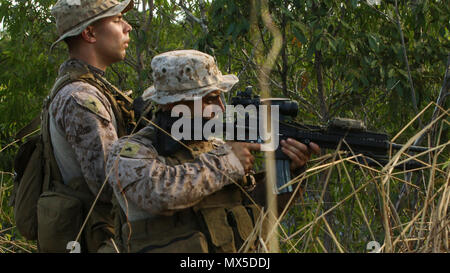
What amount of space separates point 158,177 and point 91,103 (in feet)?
1.94

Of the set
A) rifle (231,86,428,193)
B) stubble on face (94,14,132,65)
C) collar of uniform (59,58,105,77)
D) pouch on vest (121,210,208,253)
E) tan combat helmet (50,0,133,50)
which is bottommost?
pouch on vest (121,210,208,253)

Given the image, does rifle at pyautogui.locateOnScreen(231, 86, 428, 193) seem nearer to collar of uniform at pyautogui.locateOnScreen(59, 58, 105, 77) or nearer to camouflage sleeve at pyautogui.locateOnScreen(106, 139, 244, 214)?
camouflage sleeve at pyautogui.locateOnScreen(106, 139, 244, 214)

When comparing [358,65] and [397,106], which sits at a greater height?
[358,65]

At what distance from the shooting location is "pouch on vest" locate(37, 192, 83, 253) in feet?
8.89

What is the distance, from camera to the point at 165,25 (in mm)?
6008

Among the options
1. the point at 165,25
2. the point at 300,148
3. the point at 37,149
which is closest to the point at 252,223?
the point at 300,148

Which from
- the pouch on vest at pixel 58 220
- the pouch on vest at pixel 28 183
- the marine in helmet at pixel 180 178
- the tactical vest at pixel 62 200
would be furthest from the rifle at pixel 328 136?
the pouch on vest at pixel 28 183

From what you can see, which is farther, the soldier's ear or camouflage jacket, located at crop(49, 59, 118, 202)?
the soldier's ear

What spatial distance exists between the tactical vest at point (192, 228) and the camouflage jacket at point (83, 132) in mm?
283

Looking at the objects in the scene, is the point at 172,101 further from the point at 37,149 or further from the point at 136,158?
the point at 37,149

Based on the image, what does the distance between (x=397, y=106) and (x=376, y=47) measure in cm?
66

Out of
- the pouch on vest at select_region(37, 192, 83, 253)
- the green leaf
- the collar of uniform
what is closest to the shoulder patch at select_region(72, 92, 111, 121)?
the collar of uniform

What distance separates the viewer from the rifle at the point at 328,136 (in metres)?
2.54

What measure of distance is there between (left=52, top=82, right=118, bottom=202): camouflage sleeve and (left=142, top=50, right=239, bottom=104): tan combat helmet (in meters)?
0.32
